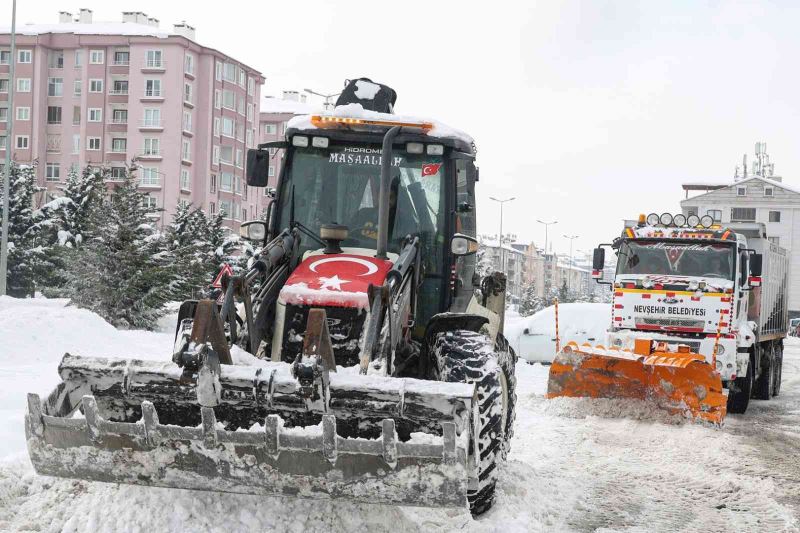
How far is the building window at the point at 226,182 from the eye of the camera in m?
65.1

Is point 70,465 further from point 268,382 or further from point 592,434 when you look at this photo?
point 592,434

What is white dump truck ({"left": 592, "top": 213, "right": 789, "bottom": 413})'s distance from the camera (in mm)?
12875

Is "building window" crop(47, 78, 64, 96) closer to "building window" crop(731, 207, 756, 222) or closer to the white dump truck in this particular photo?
"building window" crop(731, 207, 756, 222)

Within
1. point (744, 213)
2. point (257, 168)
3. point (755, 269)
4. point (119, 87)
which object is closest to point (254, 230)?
point (257, 168)

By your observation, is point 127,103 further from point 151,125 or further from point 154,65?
A: point 154,65

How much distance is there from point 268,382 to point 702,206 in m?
68.7

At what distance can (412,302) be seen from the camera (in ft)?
20.0

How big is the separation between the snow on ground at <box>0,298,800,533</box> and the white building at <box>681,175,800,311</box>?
5959cm

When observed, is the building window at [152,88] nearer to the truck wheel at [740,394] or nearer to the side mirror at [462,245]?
the truck wheel at [740,394]

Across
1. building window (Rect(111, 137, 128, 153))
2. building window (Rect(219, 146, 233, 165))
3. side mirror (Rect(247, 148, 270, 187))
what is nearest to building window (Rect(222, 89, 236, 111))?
building window (Rect(219, 146, 233, 165))

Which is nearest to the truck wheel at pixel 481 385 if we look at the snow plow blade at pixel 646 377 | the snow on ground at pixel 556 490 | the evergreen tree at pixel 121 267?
the snow on ground at pixel 556 490

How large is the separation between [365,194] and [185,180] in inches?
2233

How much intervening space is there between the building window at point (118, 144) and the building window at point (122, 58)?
5153mm

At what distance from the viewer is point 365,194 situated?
21.2 feet
